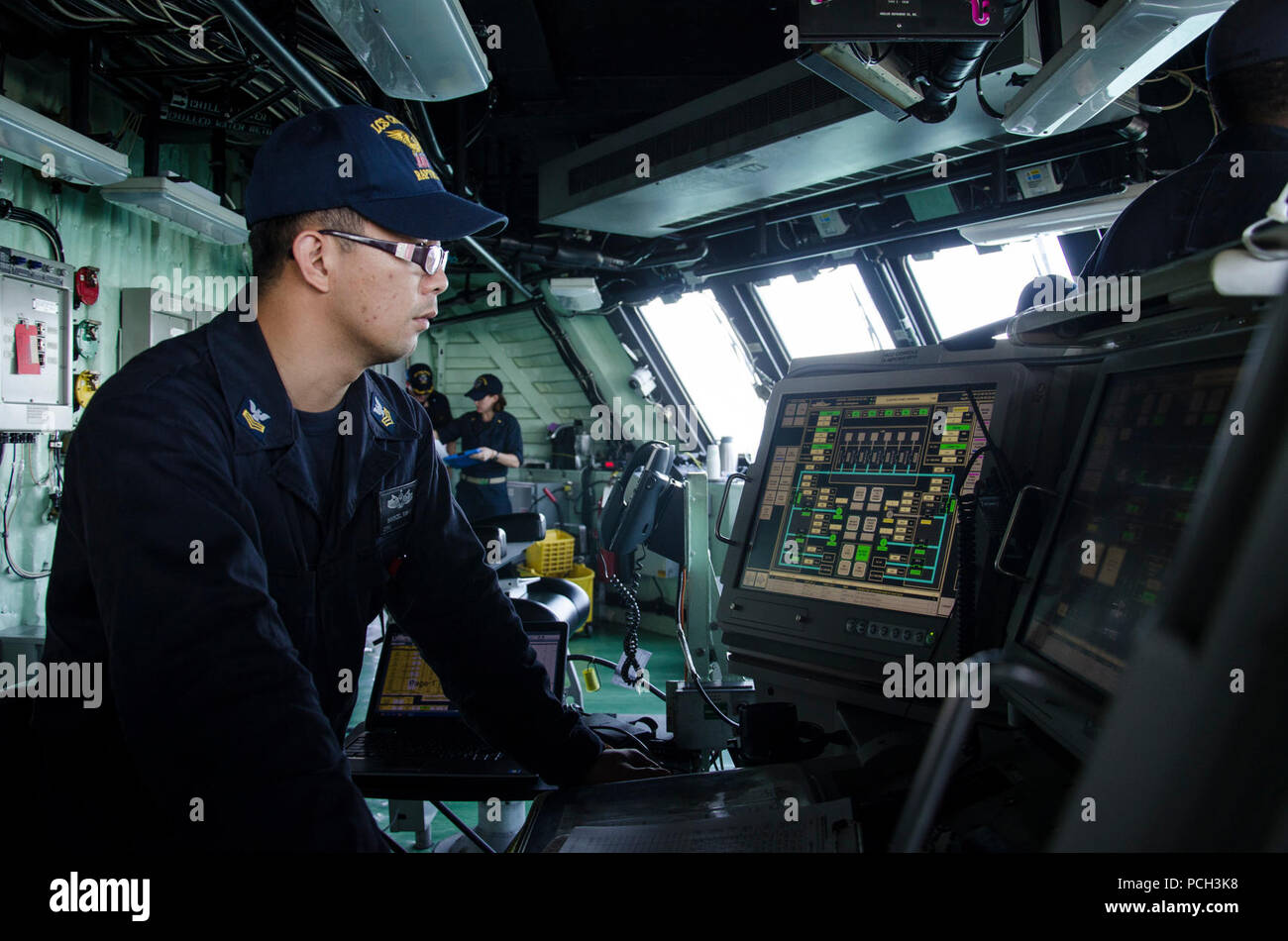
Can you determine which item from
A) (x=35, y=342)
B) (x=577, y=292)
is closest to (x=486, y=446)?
(x=577, y=292)

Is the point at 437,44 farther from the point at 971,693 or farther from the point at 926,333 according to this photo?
the point at 926,333

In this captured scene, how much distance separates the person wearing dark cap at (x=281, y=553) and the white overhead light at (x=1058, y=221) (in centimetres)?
316

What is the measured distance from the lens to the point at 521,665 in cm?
146

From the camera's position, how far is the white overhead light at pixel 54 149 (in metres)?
2.77

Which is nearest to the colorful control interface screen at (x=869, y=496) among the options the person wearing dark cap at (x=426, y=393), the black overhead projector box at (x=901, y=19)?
the black overhead projector box at (x=901, y=19)

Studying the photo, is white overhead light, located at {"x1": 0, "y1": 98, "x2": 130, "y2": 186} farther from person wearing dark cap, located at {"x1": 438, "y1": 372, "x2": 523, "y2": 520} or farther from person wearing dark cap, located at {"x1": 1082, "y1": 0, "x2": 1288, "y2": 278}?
person wearing dark cap, located at {"x1": 1082, "y1": 0, "x2": 1288, "y2": 278}

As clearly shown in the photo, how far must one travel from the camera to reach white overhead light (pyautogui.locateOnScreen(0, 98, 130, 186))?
2770mm

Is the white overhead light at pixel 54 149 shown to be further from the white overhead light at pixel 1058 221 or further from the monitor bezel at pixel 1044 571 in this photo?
the white overhead light at pixel 1058 221

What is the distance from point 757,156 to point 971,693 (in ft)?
11.4

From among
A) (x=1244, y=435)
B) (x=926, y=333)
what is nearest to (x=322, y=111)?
(x=1244, y=435)

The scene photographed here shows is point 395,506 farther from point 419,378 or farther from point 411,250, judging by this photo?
point 419,378

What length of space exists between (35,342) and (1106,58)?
477 cm

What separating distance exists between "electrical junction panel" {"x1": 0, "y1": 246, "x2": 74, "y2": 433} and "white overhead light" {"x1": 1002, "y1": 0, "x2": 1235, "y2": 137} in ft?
14.9

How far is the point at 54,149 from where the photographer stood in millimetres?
3045
